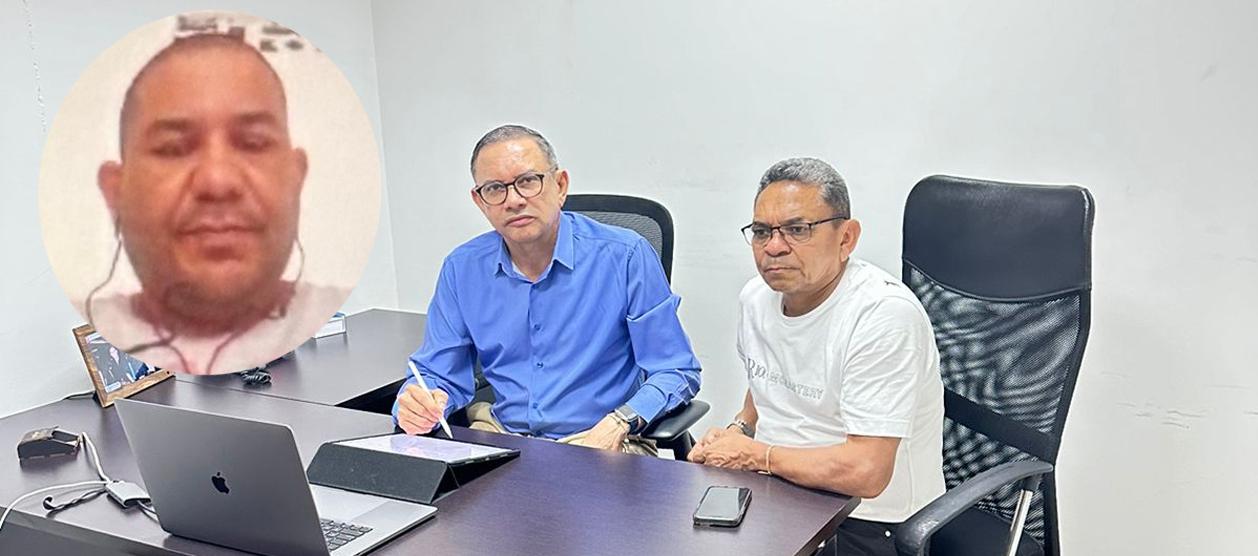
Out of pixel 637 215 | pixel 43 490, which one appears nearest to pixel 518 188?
pixel 637 215

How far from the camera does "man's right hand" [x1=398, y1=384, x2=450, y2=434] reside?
1.55 meters

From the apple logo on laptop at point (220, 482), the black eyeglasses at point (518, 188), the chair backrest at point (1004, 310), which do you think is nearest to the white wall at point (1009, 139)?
the chair backrest at point (1004, 310)

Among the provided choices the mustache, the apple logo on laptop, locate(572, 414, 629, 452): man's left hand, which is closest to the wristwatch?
locate(572, 414, 629, 452): man's left hand

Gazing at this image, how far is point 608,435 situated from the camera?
168 cm

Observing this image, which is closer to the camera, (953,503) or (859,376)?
(953,503)

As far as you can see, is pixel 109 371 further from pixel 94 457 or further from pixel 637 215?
pixel 637 215

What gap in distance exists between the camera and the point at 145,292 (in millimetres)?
766

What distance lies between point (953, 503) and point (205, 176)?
1027mm

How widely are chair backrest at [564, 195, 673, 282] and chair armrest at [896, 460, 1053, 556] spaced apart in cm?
79

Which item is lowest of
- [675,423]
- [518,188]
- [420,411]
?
[675,423]

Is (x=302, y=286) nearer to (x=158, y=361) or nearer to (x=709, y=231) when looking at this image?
(x=158, y=361)

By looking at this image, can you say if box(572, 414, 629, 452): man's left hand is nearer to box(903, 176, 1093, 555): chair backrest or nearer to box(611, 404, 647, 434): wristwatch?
box(611, 404, 647, 434): wristwatch

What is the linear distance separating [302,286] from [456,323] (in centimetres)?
111

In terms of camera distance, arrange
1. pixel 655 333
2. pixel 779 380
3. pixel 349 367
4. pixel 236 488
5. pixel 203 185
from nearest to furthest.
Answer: pixel 203 185, pixel 236 488, pixel 779 380, pixel 655 333, pixel 349 367
